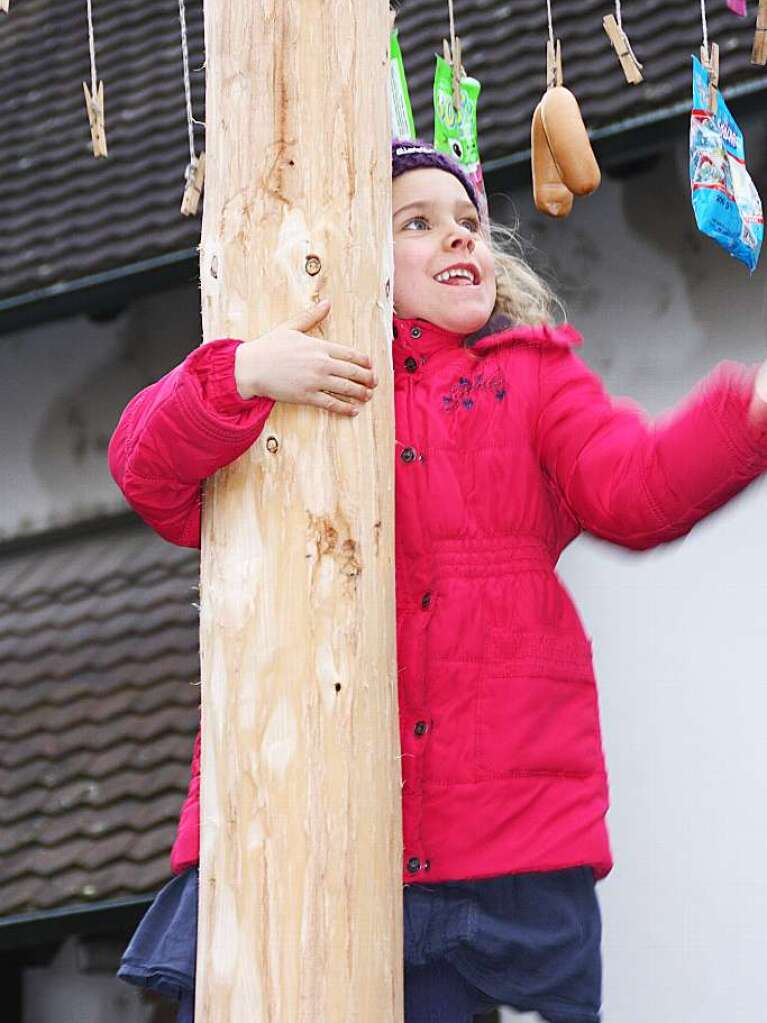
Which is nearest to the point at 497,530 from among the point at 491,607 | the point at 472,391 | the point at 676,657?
the point at 491,607

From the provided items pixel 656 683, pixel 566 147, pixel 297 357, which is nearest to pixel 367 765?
pixel 297 357

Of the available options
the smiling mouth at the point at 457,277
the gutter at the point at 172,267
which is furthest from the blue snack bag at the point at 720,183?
the gutter at the point at 172,267

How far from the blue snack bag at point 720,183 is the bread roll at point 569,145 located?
12.7 inches

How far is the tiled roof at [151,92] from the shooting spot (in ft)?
20.5

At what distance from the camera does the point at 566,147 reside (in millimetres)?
4027

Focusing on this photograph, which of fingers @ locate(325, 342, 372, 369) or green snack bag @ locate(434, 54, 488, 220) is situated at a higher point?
green snack bag @ locate(434, 54, 488, 220)

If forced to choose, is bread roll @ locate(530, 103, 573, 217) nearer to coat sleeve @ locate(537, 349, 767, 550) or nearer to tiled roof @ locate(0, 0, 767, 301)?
coat sleeve @ locate(537, 349, 767, 550)

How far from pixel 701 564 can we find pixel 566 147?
224cm

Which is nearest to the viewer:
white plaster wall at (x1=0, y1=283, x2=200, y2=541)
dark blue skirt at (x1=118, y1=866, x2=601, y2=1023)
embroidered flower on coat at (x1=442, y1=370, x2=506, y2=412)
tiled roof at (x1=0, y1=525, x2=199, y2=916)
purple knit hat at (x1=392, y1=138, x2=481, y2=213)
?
dark blue skirt at (x1=118, y1=866, x2=601, y2=1023)

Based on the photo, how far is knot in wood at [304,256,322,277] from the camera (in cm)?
250

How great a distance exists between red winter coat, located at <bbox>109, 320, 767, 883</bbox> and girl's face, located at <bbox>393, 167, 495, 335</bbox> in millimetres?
159

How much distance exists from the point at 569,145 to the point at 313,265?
168 centimetres

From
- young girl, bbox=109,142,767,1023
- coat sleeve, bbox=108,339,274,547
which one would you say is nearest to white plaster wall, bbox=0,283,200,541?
young girl, bbox=109,142,767,1023

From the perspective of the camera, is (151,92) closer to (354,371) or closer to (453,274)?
(453,274)
